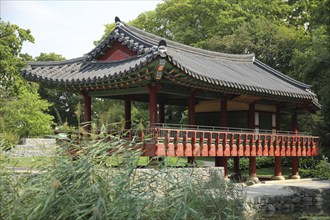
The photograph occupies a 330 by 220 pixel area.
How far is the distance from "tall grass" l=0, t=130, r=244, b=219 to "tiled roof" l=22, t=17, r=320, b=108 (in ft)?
22.3

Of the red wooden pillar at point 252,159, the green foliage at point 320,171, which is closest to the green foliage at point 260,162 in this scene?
the green foliage at point 320,171

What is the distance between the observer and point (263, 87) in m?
16.2

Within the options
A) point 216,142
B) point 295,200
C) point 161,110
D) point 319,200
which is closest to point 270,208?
point 295,200

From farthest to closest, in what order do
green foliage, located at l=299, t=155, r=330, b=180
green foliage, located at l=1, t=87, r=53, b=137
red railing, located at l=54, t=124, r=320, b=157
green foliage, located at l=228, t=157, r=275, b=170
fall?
green foliage, located at l=1, t=87, r=53, b=137
green foliage, located at l=228, t=157, r=275, b=170
green foliage, located at l=299, t=155, r=330, b=180
red railing, located at l=54, t=124, r=320, b=157

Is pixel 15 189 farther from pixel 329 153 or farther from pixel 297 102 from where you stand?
pixel 329 153

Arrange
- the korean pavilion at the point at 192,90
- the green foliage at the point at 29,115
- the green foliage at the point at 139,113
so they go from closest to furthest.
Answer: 1. the korean pavilion at the point at 192,90
2. the green foliage at the point at 139,113
3. the green foliage at the point at 29,115

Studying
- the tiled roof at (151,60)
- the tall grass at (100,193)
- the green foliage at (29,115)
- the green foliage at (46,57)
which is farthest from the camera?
the green foliage at (46,57)

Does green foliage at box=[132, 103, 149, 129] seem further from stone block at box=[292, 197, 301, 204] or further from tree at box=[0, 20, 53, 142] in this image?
stone block at box=[292, 197, 301, 204]

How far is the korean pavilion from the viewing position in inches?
505

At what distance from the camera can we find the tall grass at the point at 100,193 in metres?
4.59

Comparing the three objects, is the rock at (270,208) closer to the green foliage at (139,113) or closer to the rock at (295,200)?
the rock at (295,200)

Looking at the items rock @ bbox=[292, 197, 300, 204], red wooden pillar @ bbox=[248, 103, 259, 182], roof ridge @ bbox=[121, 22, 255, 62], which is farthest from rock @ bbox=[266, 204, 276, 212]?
roof ridge @ bbox=[121, 22, 255, 62]

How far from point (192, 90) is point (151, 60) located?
3.05 meters

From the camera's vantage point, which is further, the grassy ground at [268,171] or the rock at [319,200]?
the grassy ground at [268,171]
